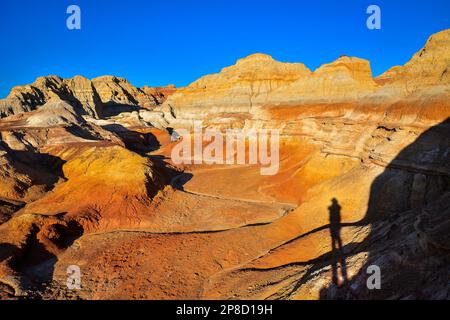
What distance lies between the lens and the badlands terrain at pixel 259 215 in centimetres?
749

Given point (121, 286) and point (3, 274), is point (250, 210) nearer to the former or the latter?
point (121, 286)

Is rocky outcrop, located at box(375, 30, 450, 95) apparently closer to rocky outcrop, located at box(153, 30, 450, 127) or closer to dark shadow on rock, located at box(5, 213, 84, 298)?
rocky outcrop, located at box(153, 30, 450, 127)

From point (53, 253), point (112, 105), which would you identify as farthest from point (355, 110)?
point (112, 105)

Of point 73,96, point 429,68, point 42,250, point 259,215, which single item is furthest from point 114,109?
point 429,68

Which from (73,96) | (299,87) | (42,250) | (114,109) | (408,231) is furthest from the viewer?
(114,109)

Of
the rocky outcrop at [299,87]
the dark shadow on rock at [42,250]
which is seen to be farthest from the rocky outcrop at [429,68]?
the dark shadow on rock at [42,250]

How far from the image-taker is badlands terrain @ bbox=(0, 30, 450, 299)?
7.49 metres

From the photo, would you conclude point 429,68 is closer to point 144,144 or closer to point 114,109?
point 144,144

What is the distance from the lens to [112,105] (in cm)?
8350

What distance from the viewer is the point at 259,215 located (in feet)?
51.2

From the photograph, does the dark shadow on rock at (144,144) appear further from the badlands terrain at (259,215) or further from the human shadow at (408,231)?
the human shadow at (408,231)

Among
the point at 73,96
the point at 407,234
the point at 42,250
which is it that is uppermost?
the point at 73,96

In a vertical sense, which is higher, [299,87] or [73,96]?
[73,96]
